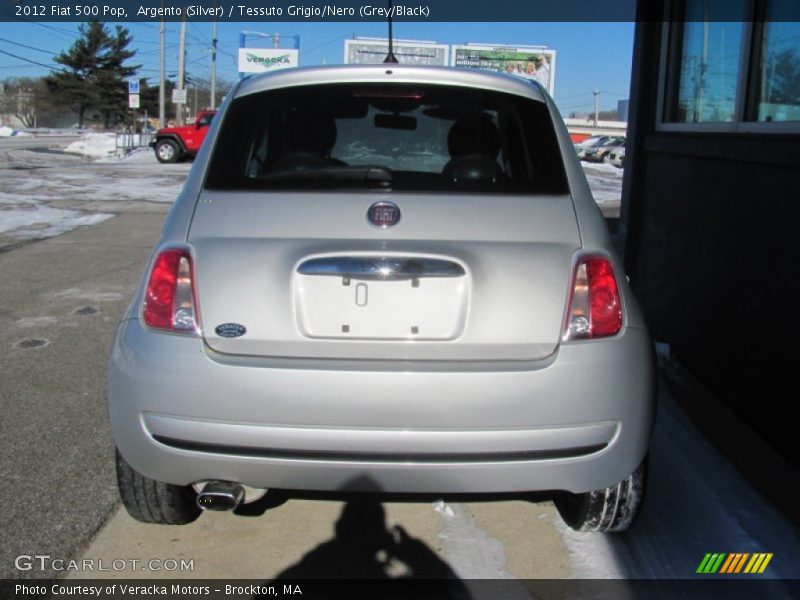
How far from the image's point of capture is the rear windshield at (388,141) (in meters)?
2.66

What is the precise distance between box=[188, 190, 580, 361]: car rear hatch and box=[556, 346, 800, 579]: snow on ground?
964 millimetres

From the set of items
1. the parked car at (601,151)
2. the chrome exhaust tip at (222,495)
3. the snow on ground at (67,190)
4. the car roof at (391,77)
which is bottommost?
the chrome exhaust tip at (222,495)

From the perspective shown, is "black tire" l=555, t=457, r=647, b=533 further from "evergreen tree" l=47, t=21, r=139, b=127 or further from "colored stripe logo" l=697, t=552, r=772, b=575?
"evergreen tree" l=47, t=21, r=139, b=127

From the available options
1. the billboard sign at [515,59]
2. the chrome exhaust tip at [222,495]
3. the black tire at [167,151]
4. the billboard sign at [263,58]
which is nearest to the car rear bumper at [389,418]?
the chrome exhaust tip at [222,495]

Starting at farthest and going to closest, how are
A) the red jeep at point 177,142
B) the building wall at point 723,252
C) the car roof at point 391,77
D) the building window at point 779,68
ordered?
the red jeep at point 177,142 < the building window at point 779,68 < the building wall at point 723,252 < the car roof at point 391,77

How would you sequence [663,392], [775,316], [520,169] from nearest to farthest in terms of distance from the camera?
[520,169] → [775,316] → [663,392]

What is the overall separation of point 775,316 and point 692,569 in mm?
1416

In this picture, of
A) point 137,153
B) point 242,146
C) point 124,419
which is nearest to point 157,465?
point 124,419

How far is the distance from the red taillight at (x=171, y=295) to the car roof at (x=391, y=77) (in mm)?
796

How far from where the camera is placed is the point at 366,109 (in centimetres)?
302

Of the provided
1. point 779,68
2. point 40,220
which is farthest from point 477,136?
point 40,220

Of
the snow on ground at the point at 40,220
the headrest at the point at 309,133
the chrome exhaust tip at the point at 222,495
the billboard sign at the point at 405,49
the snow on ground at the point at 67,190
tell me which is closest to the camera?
the chrome exhaust tip at the point at 222,495

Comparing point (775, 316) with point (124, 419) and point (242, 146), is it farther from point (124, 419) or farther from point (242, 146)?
point (124, 419)

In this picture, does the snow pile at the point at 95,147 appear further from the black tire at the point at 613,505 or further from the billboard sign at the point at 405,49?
the black tire at the point at 613,505
